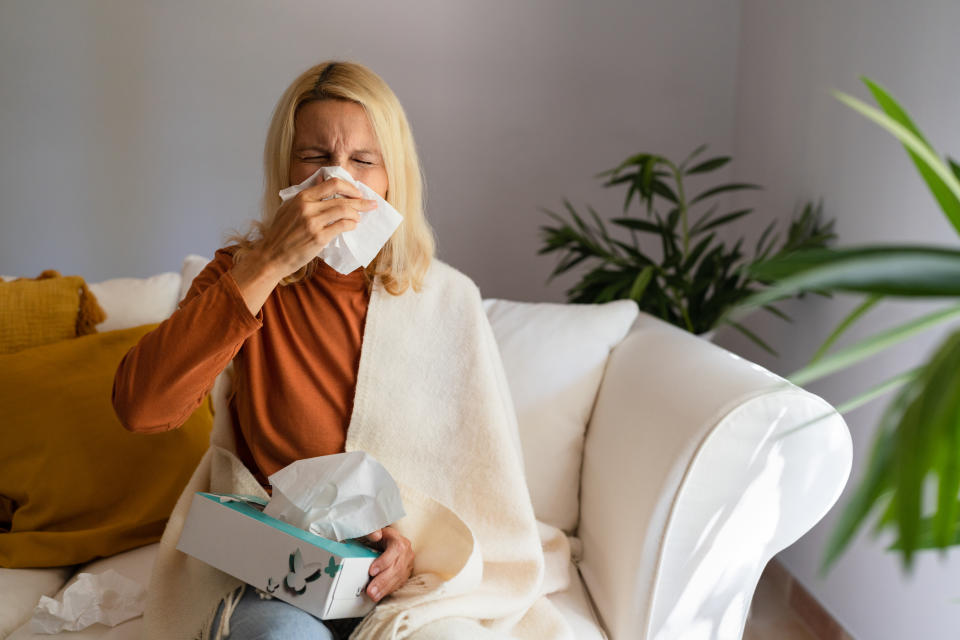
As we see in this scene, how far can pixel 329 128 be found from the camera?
1.24 metres

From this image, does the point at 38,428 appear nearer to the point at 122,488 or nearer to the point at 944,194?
the point at 122,488

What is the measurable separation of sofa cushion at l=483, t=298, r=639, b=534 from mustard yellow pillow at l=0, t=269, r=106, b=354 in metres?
0.92

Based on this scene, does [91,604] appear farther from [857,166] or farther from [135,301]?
[857,166]

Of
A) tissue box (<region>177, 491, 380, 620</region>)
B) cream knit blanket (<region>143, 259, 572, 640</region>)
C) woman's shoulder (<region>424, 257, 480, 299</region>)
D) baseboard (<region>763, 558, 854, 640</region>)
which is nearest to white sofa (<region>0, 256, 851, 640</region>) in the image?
cream knit blanket (<region>143, 259, 572, 640</region>)

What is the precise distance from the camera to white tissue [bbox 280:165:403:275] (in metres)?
1.19

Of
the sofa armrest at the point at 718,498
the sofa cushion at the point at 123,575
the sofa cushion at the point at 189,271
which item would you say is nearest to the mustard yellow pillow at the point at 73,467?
the sofa cushion at the point at 123,575

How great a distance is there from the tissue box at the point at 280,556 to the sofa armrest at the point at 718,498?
42 centimetres

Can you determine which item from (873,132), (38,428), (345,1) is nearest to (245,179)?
(345,1)

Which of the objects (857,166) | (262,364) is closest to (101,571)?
(262,364)

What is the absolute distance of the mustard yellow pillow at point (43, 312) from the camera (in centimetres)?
164

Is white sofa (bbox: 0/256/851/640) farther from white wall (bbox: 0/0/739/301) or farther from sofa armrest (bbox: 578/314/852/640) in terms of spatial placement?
white wall (bbox: 0/0/739/301)

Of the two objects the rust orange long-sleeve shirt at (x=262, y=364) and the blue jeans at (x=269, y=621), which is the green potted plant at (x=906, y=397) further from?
the rust orange long-sleeve shirt at (x=262, y=364)

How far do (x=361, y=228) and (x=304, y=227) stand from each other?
11 cm

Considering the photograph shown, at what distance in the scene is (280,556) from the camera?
3.20ft
